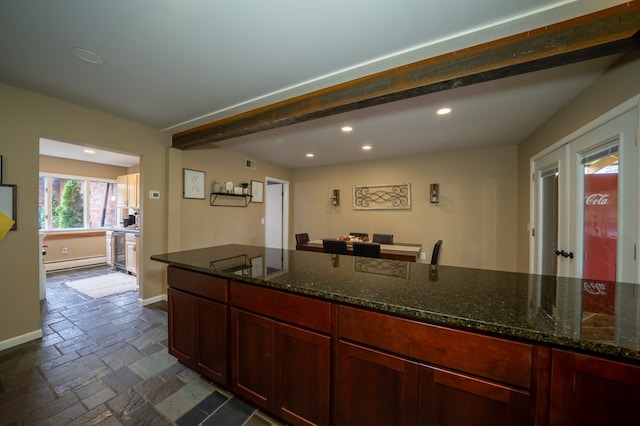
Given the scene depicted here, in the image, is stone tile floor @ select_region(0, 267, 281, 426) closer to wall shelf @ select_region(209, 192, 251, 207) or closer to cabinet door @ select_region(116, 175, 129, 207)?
wall shelf @ select_region(209, 192, 251, 207)

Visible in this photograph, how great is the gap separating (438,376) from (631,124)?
87.5 inches

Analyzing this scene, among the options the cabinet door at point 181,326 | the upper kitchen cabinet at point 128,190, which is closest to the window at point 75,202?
the upper kitchen cabinet at point 128,190

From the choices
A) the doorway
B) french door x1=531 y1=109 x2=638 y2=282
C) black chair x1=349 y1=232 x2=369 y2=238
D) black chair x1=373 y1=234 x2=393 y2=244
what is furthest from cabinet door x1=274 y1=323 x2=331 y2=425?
the doorway

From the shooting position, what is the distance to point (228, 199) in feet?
15.2

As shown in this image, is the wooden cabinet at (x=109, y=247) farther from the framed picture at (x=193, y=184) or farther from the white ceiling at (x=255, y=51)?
the white ceiling at (x=255, y=51)

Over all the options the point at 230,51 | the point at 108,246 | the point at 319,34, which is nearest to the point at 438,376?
the point at 319,34

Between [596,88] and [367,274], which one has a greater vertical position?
[596,88]

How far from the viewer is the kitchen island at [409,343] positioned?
812mm

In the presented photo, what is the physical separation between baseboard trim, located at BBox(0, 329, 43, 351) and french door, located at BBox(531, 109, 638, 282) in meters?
4.73

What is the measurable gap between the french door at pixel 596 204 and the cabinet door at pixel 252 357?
6.44 feet

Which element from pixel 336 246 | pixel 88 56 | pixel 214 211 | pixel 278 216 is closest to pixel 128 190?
pixel 214 211

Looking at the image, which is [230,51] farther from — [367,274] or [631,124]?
[631,124]

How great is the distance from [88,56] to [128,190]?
455 cm

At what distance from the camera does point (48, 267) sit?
5.12m
